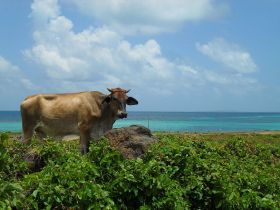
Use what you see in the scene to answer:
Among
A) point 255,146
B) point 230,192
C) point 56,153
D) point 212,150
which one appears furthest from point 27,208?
point 255,146

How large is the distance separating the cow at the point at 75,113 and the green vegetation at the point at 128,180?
3422mm

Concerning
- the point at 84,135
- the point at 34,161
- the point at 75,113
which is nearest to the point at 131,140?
the point at 34,161

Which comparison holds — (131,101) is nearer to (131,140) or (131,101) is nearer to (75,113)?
(75,113)

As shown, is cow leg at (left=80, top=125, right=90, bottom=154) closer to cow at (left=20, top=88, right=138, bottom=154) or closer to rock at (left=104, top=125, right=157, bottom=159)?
cow at (left=20, top=88, right=138, bottom=154)

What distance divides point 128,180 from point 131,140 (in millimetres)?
2557

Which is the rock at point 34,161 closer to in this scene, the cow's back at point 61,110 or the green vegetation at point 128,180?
the green vegetation at point 128,180

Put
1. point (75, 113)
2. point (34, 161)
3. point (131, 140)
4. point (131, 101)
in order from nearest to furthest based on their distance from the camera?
point (34, 161)
point (131, 140)
point (75, 113)
point (131, 101)

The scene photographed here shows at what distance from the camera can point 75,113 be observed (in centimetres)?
1286

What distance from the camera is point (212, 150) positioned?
1015cm

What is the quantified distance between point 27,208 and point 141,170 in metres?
1.60

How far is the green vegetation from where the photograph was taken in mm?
6566

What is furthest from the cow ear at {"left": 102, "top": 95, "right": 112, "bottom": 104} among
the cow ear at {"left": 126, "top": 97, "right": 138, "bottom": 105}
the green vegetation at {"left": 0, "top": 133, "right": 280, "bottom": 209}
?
the green vegetation at {"left": 0, "top": 133, "right": 280, "bottom": 209}

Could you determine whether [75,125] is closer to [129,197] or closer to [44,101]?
[44,101]

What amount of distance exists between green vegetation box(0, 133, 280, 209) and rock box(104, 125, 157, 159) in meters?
0.42
